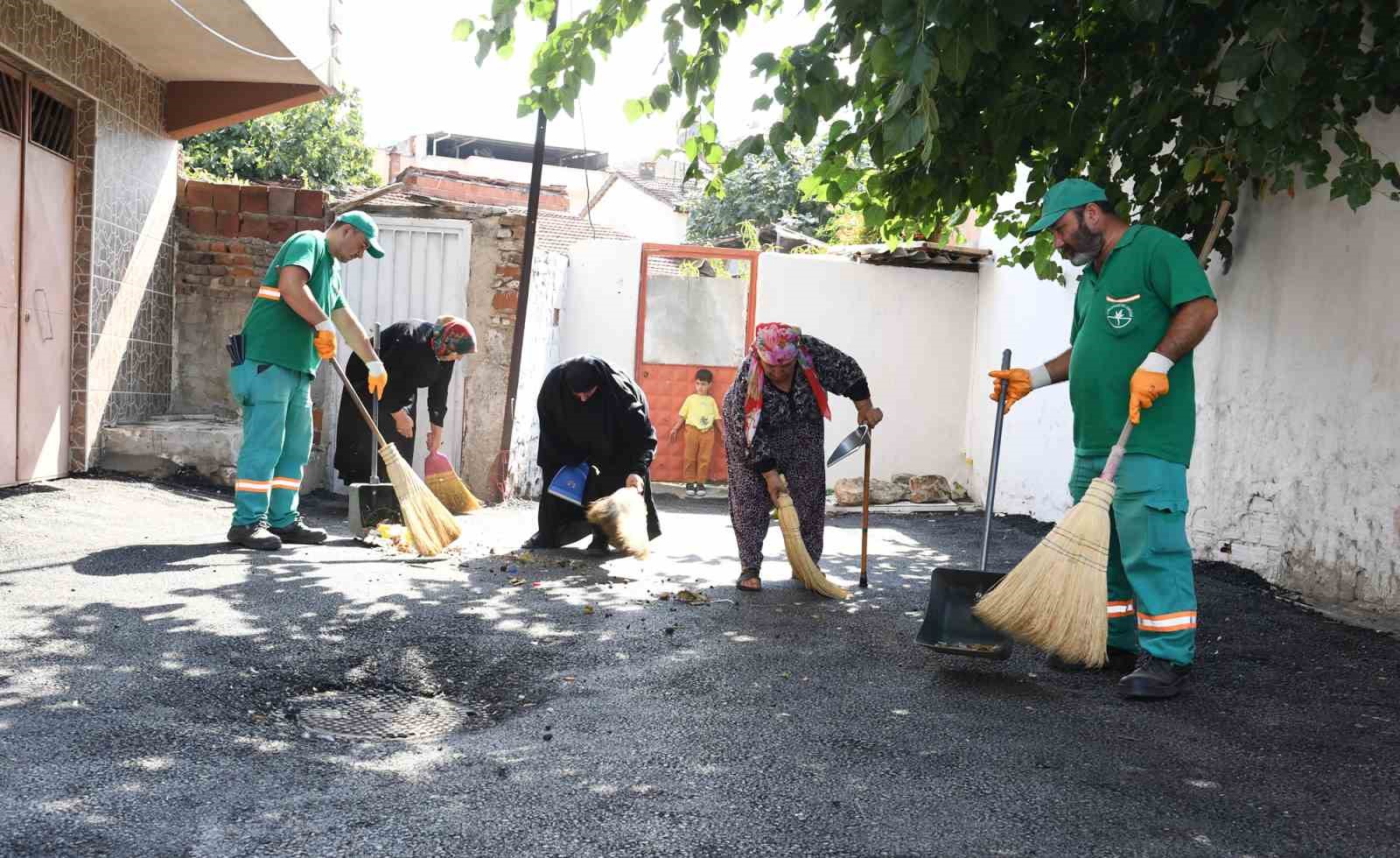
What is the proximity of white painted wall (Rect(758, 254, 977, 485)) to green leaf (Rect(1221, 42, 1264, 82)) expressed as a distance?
27.5ft

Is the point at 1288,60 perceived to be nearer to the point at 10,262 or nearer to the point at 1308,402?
the point at 1308,402

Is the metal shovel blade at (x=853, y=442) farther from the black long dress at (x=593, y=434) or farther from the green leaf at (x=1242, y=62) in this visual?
the green leaf at (x=1242, y=62)

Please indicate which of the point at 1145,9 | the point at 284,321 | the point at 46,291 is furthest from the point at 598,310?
the point at 1145,9

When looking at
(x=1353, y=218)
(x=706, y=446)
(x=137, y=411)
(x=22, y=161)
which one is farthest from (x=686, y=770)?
(x=706, y=446)

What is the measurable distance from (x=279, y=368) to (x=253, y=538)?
906 mm

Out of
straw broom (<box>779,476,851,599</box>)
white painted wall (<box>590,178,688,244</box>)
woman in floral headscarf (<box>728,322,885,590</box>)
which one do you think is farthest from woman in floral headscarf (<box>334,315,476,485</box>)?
white painted wall (<box>590,178,688,244</box>)

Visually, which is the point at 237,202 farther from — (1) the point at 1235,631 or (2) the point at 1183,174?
(1) the point at 1235,631

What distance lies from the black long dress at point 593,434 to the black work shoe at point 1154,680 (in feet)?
11.2

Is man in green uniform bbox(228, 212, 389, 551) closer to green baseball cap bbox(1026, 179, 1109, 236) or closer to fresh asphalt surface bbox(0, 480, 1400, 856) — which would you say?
fresh asphalt surface bbox(0, 480, 1400, 856)

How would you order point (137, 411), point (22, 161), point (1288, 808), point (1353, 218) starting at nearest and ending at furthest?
point (1288, 808) → point (1353, 218) → point (22, 161) → point (137, 411)

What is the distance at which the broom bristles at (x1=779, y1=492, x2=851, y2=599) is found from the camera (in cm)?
588

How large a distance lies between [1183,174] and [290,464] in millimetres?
4934

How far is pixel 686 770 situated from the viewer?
3.05 metres

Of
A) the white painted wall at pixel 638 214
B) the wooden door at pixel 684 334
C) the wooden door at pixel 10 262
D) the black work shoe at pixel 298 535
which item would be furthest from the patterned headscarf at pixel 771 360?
the white painted wall at pixel 638 214
